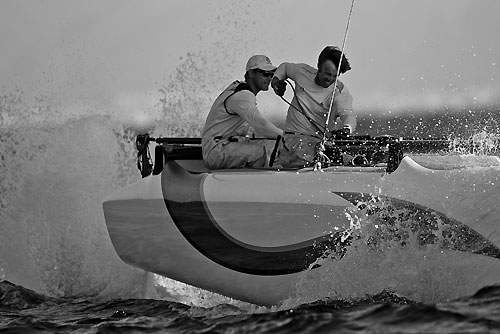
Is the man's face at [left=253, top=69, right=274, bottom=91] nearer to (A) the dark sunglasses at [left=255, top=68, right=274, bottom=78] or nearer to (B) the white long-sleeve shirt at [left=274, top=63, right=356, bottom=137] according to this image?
(A) the dark sunglasses at [left=255, top=68, right=274, bottom=78]

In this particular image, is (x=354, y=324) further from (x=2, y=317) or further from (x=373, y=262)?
(x=2, y=317)

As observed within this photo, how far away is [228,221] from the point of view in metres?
7.53

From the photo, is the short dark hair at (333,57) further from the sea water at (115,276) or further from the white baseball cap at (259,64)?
the sea water at (115,276)

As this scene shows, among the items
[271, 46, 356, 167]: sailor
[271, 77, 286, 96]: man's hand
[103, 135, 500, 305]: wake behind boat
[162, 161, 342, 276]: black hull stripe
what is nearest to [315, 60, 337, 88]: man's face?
[271, 46, 356, 167]: sailor

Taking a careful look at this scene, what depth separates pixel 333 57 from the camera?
888 cm

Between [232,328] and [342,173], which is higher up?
[342,173]

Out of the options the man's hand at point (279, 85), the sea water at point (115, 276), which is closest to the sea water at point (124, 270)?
the sea water at point (115, 276)

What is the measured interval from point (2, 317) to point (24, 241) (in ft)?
9.76

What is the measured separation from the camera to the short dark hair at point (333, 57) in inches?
348

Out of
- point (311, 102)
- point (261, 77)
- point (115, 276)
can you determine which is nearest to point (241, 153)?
point (261, 77)

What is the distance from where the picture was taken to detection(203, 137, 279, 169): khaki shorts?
866 centimetres

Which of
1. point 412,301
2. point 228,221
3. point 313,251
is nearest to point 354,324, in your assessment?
point 412,301

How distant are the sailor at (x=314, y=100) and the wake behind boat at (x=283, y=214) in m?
0.44

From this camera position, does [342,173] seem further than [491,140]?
No
